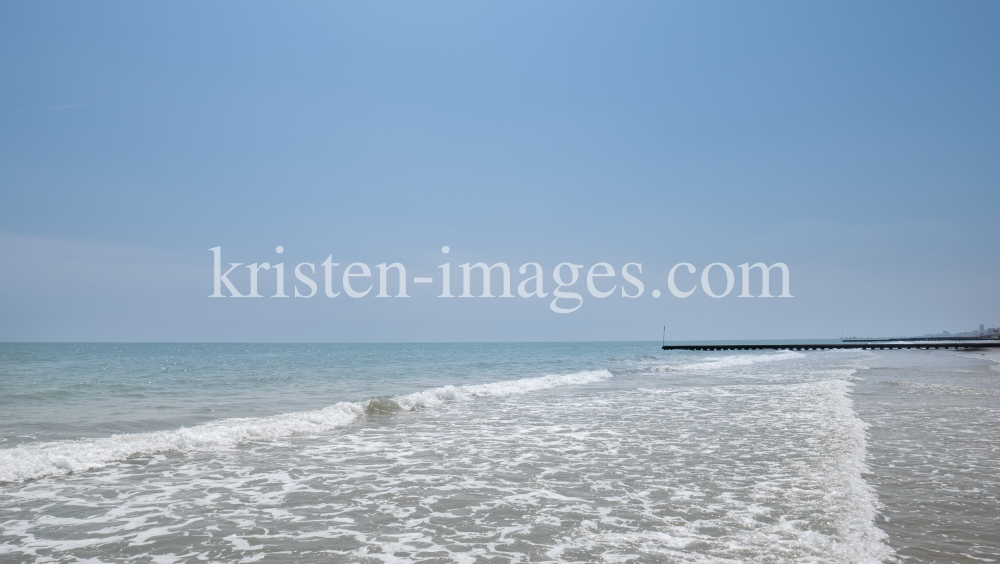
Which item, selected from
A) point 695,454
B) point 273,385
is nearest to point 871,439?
point 695,454

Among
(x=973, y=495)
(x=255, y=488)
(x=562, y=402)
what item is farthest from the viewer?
(x=562, y=402)

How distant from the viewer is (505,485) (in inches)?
342

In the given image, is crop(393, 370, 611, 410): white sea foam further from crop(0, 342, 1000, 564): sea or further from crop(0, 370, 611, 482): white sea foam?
crop(0, 342, 1000, 564): sea

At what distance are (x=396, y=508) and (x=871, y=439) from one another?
10312 mm

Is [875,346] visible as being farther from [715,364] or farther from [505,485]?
[505,485]

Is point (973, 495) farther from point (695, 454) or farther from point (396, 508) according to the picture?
point (396, 508)

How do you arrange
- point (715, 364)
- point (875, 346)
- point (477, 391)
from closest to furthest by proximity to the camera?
1. point (477, 391)
2. point (715, 364)
3. point (875, 346)

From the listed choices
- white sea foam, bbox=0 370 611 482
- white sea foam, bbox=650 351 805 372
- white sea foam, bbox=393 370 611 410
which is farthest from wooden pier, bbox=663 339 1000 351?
white sea foam, bbox=0 370 611 482

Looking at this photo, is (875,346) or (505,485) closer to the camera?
→ (505,485)

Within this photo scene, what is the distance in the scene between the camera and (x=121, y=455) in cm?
1084

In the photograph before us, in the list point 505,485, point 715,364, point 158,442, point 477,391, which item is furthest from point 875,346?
point 158,442

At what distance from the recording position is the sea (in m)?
6.08

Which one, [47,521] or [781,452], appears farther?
[781,452]

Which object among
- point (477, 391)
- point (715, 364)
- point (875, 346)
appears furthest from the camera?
point (875, 346)
